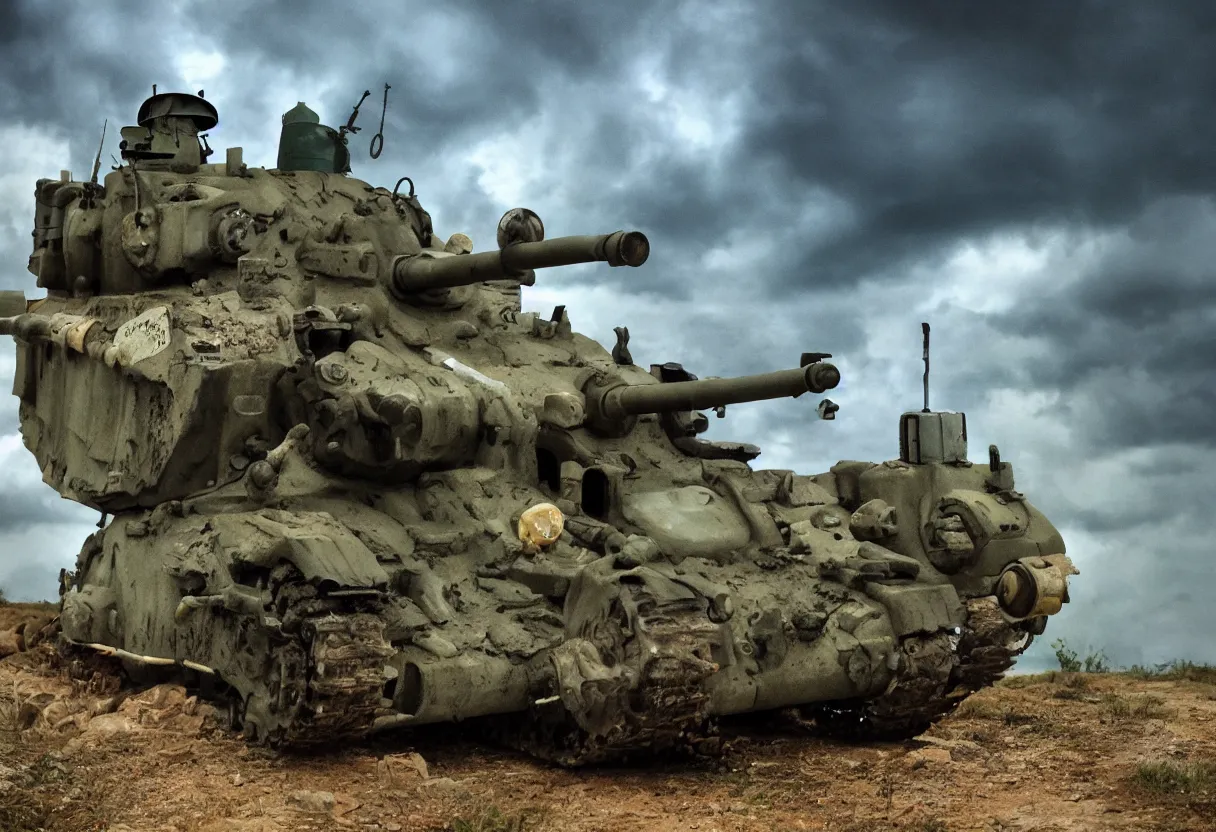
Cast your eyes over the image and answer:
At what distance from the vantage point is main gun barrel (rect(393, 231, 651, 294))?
10328 mm

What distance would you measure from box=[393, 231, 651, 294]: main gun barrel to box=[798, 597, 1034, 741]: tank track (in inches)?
144

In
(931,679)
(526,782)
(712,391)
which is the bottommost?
(526,782)

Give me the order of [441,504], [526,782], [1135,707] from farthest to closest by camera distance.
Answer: [1135,707], [441,504], [526,782]

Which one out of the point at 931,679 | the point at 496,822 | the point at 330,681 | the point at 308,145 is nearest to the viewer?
the point at 496,822

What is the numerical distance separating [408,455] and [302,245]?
107 inches

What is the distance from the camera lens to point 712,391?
1225cm

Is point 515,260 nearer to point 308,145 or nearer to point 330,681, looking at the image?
point 330,681

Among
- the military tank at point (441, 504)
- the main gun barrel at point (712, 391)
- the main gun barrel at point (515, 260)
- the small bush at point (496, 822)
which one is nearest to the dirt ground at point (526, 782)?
the small bush at point (496, 822)

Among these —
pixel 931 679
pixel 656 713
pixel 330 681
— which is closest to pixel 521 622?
pixel 656 713

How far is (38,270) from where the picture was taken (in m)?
14.8

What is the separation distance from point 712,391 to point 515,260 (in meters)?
1.91

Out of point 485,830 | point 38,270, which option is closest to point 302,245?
point 38,270

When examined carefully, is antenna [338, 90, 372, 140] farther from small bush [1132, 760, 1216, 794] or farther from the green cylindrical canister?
small bush [1132, 760, 1216, 794]

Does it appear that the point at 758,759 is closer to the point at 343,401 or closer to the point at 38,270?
the point at 343,401
